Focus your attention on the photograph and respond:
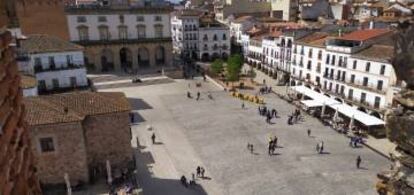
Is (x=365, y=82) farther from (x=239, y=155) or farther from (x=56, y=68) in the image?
(x=56, y=68)

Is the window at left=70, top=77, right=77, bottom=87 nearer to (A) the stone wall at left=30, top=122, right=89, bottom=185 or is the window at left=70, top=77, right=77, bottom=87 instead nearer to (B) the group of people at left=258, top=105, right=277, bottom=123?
(A) the stone wall at left=30, top=122, right=89, bottom=185

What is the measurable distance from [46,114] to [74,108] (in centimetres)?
173

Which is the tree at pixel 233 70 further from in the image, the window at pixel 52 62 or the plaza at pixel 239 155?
the window at pixel 52 62

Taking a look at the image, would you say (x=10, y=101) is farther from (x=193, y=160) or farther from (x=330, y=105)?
(x=330, y=105)

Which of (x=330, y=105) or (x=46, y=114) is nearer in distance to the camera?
(x=46, y=114)

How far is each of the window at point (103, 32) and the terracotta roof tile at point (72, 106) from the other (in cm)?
4219

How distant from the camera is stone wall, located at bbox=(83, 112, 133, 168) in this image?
2258 cm

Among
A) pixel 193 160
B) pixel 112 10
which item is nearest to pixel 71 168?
pixel 193 160

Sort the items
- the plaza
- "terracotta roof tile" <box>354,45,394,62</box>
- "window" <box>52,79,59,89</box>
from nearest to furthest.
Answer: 1. the plaza
2. "window" <box>52,79,59,89</box>
3. "terracotta roof tile" <box>354,45,394,62</box>

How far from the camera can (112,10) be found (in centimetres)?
6450

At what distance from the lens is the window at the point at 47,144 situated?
2111 centimetres

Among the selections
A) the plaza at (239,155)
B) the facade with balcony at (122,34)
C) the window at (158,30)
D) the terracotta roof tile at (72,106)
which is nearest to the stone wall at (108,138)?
the terracotta roof tile at (72,106)

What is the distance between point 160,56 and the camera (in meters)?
70.4

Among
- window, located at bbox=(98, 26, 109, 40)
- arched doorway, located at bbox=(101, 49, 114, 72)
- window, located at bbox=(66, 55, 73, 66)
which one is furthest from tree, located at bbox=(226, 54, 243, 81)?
window, located at bbox=(66, 55, 73, 66)
